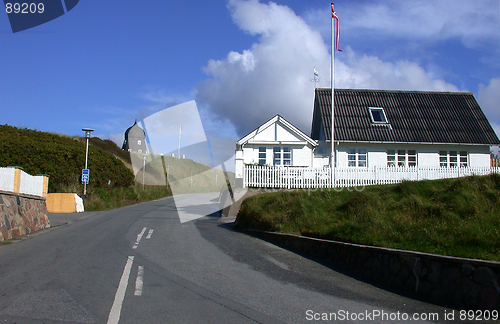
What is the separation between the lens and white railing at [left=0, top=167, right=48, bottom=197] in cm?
1214

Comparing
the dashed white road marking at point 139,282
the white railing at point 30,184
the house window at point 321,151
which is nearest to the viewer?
the dashed white road marking at point 139,282

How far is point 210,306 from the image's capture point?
17.7ft

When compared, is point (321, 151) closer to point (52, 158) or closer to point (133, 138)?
point (52, 158)

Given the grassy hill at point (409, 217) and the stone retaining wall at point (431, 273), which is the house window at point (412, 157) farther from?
the stone retaining wall at point (431, 273)

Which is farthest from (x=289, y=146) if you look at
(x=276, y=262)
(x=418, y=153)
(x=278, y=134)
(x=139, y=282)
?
(x=139, y=282)

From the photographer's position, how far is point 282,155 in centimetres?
2638

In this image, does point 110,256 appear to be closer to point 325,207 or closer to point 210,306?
point 210,306

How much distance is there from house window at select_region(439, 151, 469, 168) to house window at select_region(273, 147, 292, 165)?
1085 centimetres

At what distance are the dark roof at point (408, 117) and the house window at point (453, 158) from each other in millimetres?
1090

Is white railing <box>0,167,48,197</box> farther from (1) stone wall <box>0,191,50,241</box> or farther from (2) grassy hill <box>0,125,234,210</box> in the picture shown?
(2) grassy hill <box>0,125,234,210</box>

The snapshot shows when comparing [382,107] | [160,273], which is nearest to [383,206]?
[160,273]

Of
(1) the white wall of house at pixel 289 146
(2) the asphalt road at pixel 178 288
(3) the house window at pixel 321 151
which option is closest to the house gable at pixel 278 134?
(1) the white wall of house at pixel 289 146

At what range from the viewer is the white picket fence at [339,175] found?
66.8 ft

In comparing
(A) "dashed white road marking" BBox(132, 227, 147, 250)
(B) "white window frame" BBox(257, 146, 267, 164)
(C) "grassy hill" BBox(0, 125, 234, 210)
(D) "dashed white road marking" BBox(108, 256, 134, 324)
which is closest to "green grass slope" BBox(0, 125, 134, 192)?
(C) "grassy hill" BBox(0, 125, 234, 210)
